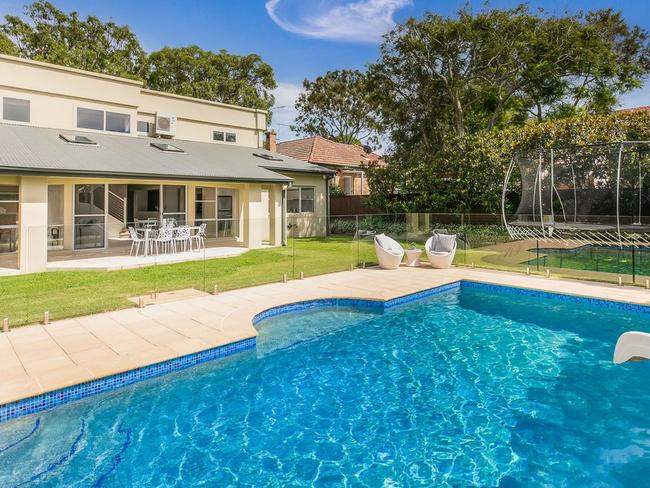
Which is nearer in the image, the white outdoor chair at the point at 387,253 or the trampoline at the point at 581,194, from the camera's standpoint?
the trampoline at the point at 581,194

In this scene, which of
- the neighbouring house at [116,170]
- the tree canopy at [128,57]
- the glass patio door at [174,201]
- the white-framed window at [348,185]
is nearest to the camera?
the neighbouring house at [116,170]

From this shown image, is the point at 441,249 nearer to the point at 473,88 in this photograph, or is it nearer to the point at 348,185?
the point at 473,88

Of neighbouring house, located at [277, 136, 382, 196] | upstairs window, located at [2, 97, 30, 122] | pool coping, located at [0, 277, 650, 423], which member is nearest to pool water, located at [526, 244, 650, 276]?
pool coping, located at [0, 277, 650, 423]

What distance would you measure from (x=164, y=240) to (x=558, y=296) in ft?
35.7

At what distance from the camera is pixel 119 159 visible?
1331 cm

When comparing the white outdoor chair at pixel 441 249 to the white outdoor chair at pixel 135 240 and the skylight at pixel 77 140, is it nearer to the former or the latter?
the white outdoor chair at pixel 135 240

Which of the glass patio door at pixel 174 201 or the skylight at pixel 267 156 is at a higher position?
the skylight at pixel 267 156

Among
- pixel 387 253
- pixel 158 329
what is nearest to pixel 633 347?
pixel 158 329

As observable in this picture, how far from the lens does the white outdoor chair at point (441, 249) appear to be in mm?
12328

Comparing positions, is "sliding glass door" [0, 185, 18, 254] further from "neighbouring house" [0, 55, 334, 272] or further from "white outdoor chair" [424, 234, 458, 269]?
"white outdoor chair" [424, 234, 458, 269]

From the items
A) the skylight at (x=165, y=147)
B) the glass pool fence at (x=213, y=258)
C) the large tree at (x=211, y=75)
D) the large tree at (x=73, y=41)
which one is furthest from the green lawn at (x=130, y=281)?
the large tree at (x=211, y=75)

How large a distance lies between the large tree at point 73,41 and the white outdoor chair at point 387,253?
86.2 feet

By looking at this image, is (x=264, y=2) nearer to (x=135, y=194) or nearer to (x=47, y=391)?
(x=135, y=194)

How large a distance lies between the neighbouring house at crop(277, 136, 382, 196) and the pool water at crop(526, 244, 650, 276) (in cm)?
1189
